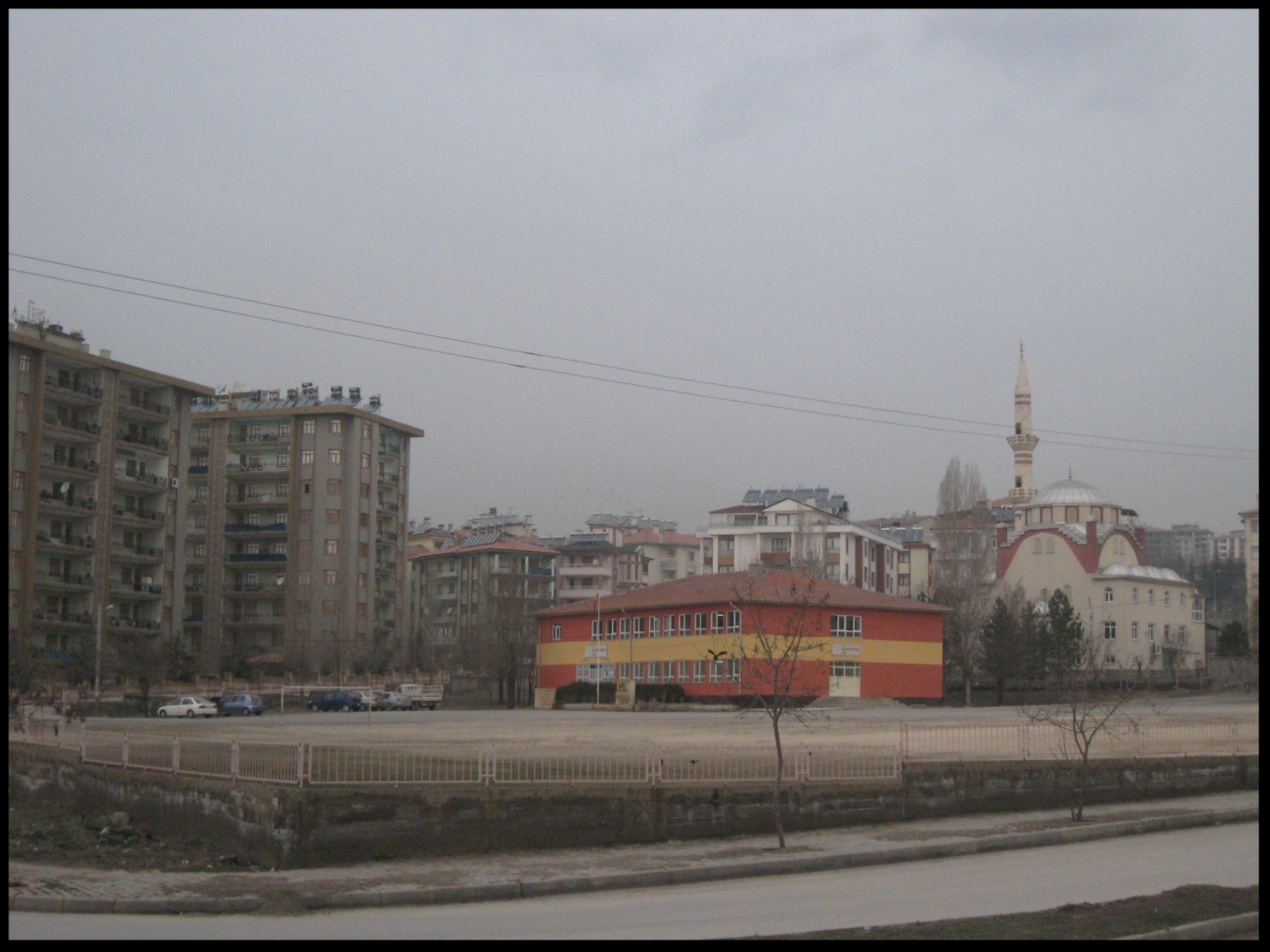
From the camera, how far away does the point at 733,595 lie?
187ft

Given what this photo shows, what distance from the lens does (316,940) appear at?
468 inches

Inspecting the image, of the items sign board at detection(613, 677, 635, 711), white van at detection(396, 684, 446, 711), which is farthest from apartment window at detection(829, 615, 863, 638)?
white van at detection(396, 684, 446, 711)

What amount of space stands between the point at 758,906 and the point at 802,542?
78.8 meters

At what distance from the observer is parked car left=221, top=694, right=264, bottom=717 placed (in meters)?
56.0

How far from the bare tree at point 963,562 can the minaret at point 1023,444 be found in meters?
31.0

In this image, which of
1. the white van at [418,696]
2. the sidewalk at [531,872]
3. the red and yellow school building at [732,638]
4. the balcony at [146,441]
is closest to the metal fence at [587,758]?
the sidewalk at [531,872]

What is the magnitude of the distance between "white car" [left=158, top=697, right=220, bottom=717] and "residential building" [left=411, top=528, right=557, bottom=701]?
23.9 m

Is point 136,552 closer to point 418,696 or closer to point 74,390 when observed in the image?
point 74,390

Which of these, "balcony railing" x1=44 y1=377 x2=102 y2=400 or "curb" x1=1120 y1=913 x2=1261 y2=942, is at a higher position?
"balcony railing" x1=44 y1=377 x2=102 y2=400

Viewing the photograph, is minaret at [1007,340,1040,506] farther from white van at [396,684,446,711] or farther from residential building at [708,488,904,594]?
white van at [396,684,446,711]

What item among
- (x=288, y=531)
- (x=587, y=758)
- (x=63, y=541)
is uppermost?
(x=288, y=531)

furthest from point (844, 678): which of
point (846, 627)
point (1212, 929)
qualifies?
point (1212, 929)

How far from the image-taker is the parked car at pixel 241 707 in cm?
5603

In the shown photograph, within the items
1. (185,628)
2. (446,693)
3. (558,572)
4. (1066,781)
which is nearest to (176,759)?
(1066,781)
